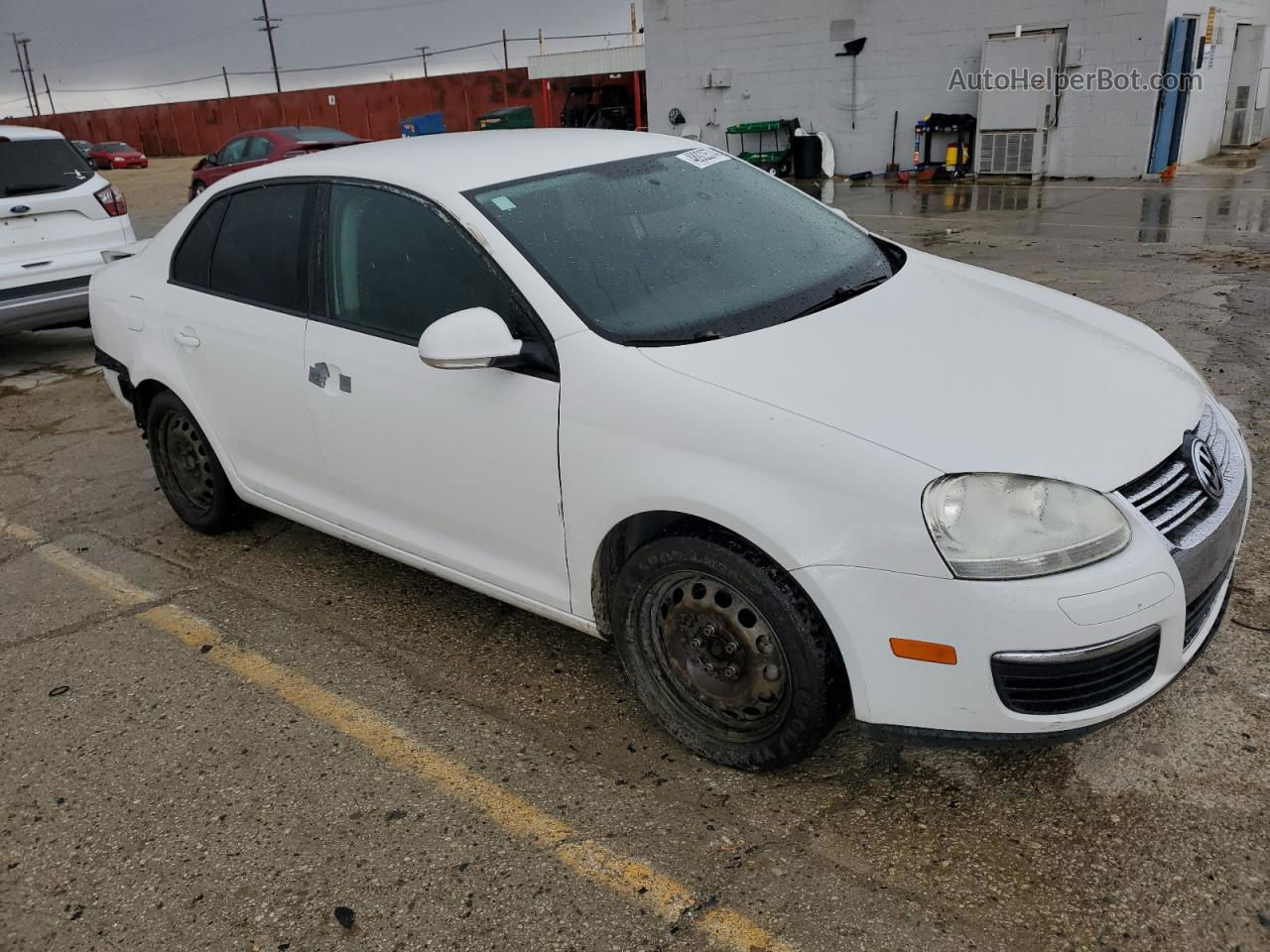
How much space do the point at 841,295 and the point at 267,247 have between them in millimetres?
2093

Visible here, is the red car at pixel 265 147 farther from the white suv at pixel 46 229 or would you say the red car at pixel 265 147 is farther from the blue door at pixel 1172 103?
the blue door at pixel 1172 103

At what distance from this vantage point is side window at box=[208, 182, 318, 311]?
11.8 ft

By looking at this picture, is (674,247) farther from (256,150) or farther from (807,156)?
(807,156)

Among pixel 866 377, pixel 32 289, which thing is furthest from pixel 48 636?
pixel 32 289

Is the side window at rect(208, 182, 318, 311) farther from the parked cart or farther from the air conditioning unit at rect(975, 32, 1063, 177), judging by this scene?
the parked cart

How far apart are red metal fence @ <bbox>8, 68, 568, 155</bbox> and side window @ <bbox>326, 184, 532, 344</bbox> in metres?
26.4

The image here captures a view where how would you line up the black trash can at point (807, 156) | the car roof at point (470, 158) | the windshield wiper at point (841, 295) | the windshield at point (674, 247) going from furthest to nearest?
the black trash can at point (807, 156) < the car roof at point (470, 158) < the windshield wiper at point (841, 295) < the windshield at point (674, 247)

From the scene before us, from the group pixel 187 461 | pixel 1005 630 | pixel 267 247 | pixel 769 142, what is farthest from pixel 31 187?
pixel 769 142

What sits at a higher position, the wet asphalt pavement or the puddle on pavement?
the wet asphalt pavement

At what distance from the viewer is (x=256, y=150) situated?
16.9 meters

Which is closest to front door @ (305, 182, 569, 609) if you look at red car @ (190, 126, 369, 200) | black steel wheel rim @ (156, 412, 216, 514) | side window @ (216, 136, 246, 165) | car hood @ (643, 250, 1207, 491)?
car hood @ (643, 250, 1207, 491)

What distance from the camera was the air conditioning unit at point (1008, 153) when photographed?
1628 centimetres

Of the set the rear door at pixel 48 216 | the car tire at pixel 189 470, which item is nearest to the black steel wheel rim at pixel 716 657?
the car tire at pixel 189 470

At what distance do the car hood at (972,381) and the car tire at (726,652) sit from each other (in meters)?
0.44
